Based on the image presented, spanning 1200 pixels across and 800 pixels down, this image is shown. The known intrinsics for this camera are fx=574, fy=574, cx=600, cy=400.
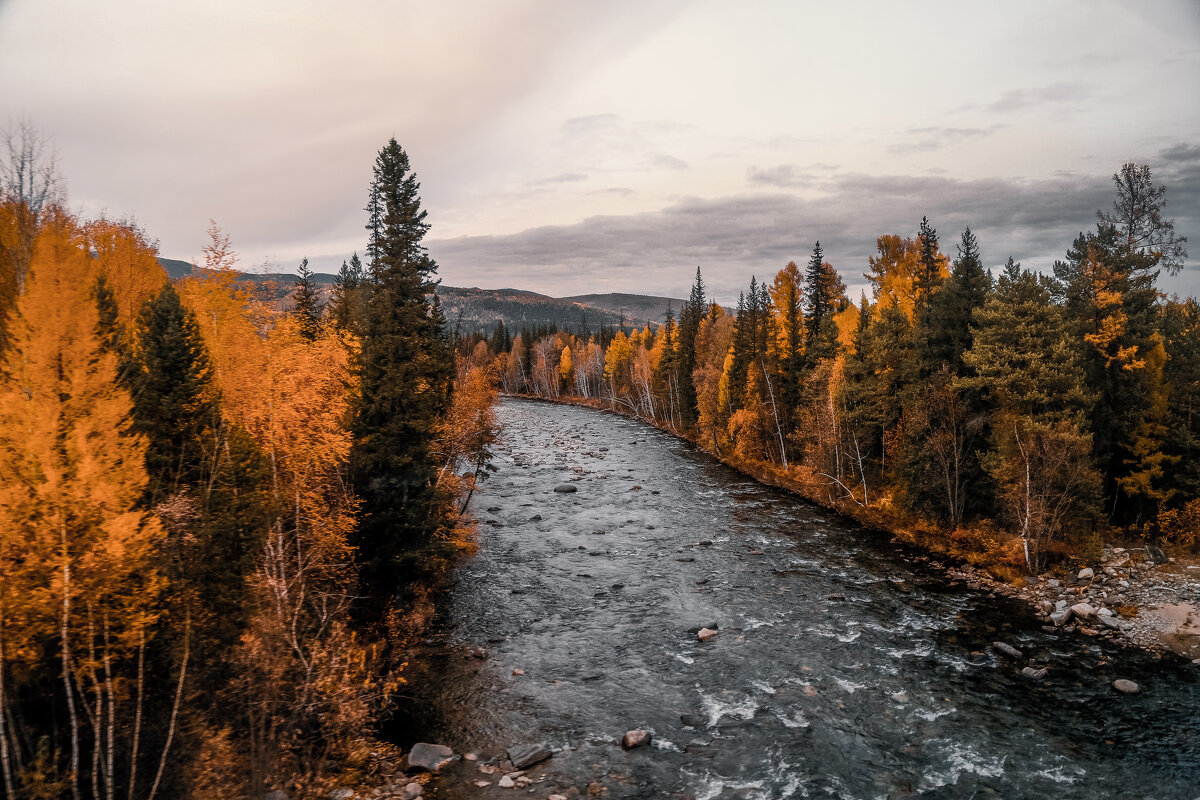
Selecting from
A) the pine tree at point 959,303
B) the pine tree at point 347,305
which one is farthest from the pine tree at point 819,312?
the pine tree at point 347,305

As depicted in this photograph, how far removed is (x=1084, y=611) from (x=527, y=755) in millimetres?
23709

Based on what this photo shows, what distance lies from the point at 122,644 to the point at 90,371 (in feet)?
20.3

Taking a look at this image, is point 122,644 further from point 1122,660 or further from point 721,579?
point 1122,660

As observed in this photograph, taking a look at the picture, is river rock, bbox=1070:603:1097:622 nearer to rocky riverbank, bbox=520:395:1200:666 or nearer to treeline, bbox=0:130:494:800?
rocky riverbank, bbox=520:395:1200:666

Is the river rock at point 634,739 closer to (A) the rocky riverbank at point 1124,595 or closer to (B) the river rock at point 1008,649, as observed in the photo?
(B) the river rock at point 1008,649

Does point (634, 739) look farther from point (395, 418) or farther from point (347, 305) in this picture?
point (347, 305)

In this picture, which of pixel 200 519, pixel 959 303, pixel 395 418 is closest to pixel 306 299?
pixel 395 418

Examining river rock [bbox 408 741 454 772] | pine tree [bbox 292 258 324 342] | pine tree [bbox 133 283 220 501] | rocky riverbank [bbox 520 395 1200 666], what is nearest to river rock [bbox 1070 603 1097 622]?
rocky riverbank [bbox 520 395 1200 666]

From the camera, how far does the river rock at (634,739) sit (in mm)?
16594

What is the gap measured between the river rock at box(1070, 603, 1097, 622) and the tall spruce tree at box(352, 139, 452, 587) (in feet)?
89.1

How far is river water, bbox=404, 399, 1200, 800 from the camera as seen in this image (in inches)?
605

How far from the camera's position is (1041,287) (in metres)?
29.8

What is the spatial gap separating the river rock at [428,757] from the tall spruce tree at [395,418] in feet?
26.8

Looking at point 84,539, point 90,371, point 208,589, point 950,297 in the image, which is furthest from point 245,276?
point 950,297
